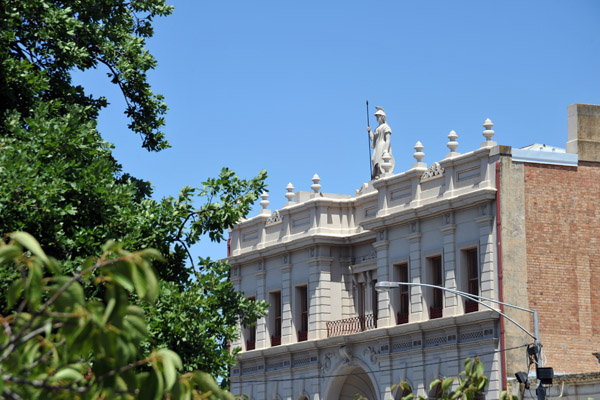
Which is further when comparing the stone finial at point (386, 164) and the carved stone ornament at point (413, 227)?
the stone finial at point (386, 164)

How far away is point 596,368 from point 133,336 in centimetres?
3518

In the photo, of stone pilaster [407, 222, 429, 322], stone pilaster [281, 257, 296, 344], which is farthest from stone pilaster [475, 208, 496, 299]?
stone pilaster [281, 257, 296, 344]

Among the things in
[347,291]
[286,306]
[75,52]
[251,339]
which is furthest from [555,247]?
[75,52]

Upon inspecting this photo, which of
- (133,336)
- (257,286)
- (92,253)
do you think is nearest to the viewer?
(133,336)

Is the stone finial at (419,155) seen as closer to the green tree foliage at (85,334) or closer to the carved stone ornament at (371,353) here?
the carved stone ornament at (371,353)

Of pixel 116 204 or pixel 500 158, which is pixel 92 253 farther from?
pixel 500 158

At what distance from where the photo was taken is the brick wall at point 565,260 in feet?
129

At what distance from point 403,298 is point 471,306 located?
432 cm

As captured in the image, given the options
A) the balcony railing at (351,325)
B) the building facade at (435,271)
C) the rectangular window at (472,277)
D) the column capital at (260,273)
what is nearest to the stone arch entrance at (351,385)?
the building facade at (435,271)

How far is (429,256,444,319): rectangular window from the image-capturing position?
137ft

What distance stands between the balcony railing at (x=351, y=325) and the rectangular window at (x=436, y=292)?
3.79 meters

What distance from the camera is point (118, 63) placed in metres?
18.9

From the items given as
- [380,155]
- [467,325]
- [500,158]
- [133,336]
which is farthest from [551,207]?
[133,336]

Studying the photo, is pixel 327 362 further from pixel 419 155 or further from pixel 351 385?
pixel 419 155
